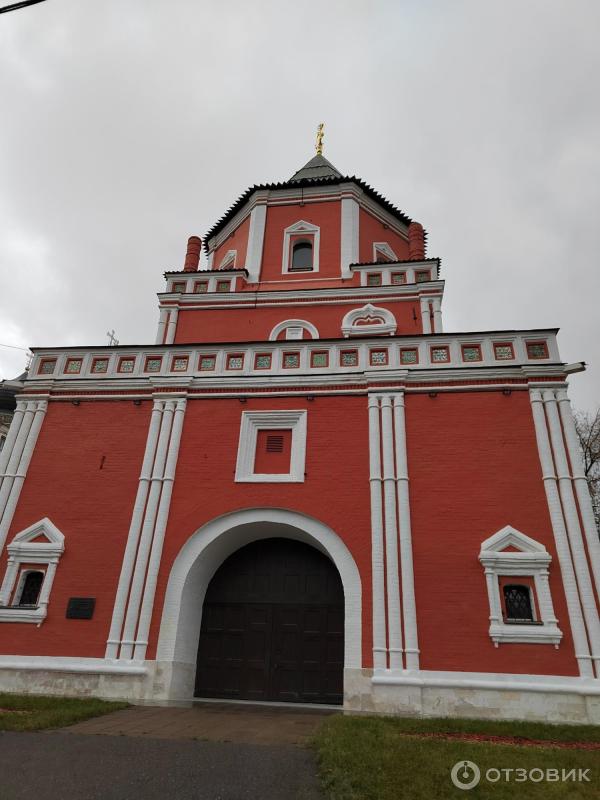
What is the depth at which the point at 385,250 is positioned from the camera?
15.1 meters

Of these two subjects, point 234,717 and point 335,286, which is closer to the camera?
point 234,717

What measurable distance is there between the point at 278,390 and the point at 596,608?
647 cm

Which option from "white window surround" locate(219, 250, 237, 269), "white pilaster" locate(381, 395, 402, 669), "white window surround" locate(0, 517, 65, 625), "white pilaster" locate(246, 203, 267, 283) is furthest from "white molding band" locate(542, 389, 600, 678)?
"white window surround" locate(219, 250, 237, 269)

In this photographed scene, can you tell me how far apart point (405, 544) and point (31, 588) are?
22.0 ft

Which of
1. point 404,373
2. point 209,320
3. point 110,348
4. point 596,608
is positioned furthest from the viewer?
point 209,320

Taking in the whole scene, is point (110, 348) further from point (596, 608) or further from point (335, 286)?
point (596, 608)

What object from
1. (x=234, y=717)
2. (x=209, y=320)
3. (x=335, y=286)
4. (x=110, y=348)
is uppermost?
(x=335, y=286)

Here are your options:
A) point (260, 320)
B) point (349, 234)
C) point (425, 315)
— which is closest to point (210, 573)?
point (260, 320)

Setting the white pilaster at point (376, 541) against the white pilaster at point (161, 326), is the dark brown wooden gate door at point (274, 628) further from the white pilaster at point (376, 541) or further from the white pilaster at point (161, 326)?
the white pilaster at point (161, 326)

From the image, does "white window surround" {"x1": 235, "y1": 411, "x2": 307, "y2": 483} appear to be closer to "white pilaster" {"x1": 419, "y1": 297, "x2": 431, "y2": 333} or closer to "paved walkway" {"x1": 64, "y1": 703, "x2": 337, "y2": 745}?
"paved walkway" {"x1": 64, "y1": 703, "x2": 337, "y2": 745}

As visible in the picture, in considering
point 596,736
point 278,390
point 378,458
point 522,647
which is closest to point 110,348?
point 278,390

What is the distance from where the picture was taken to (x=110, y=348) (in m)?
11.9

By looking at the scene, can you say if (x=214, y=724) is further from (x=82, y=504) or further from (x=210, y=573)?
(x=82, y=504)

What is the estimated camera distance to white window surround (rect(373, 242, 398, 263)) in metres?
15.0
